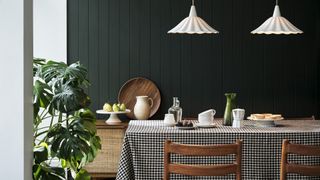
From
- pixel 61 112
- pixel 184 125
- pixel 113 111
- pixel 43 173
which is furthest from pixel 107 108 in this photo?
pixel 43 173

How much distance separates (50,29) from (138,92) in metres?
1.19

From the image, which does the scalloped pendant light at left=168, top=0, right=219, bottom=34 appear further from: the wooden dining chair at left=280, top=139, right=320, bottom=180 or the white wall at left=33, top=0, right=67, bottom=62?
the white wall at left=33, top=0, right=67, bottom=62

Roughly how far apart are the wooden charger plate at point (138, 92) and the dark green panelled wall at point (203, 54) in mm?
73

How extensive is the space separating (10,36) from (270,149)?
2.06 meters

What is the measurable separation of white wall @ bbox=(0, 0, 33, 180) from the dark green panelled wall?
310cm

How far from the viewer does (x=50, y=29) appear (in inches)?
247

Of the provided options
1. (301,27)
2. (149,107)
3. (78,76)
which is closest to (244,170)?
(78,76)

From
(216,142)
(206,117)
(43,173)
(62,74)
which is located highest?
(62,74)

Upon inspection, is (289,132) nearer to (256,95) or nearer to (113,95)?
(256,95)

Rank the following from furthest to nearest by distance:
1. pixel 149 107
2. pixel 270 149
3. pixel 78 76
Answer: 1. pixel 149 107
2. pixel 270 149
3. pixel 78 76

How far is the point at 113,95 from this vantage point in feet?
21.0

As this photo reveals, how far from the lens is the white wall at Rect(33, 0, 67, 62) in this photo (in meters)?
6.25

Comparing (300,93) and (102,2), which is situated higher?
(102,2)

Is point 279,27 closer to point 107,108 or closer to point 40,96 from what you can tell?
point 40,96
